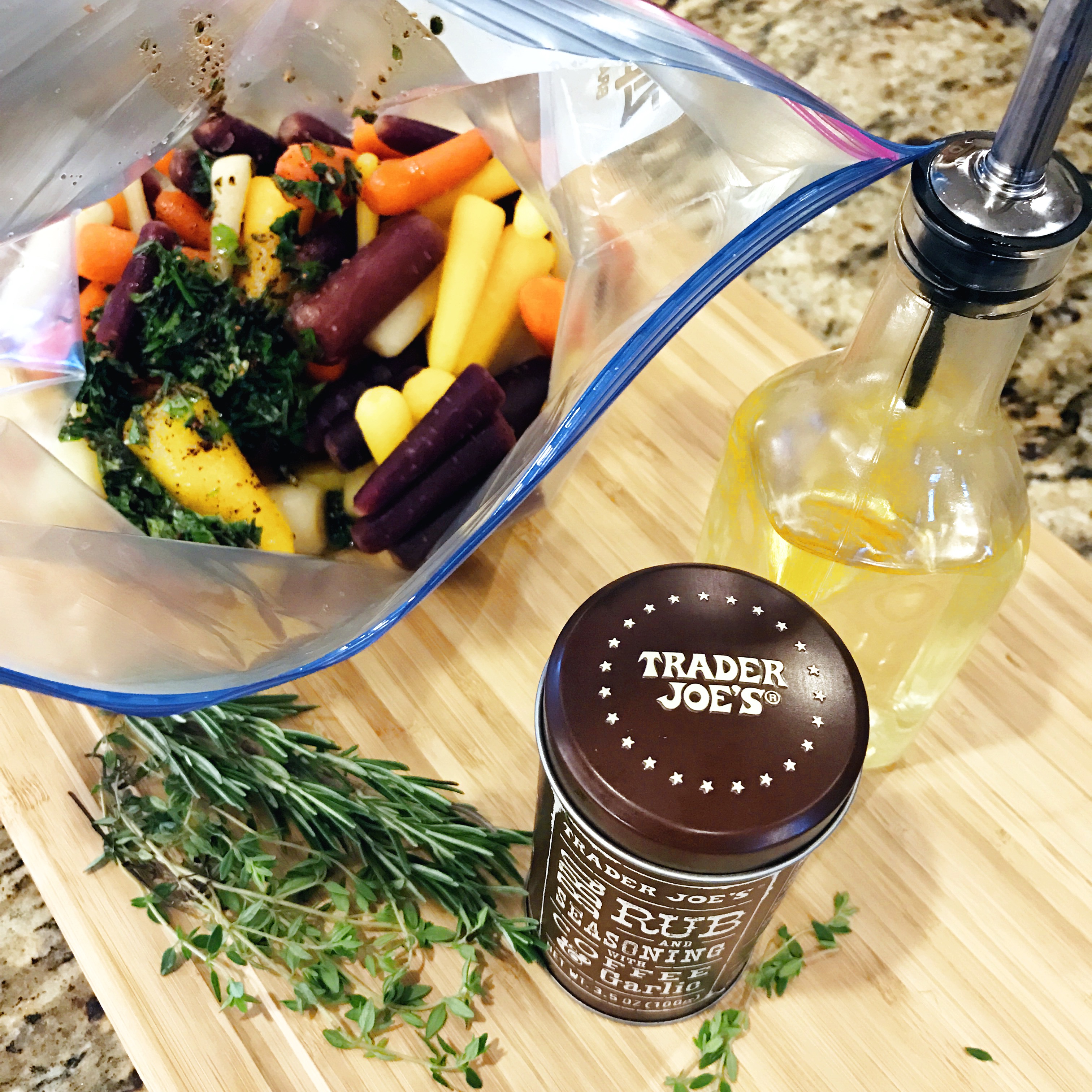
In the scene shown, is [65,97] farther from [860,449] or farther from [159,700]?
[860,449]

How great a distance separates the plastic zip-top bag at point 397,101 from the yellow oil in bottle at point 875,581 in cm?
12

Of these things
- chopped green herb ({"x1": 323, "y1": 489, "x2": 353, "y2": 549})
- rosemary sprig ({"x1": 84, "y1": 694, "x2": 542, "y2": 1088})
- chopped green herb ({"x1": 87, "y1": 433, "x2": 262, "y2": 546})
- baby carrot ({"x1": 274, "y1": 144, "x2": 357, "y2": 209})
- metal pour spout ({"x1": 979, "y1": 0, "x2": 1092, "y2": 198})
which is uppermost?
metal pour spout ({"x1": 979, "y1": 0, "x2": 1092, "y2": 198})

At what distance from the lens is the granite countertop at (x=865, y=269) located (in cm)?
65

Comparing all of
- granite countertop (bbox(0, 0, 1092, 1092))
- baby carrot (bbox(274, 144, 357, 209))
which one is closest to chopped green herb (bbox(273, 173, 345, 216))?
baby carrot (bbox(274, 144, 357, 209))

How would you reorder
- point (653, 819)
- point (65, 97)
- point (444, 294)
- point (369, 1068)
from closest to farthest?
point (653, 819) → point (369, 1068) → point (65, 97) → point (444, 294)

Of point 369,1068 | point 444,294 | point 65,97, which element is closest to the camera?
point 369,1068

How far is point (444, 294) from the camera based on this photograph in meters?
0.78

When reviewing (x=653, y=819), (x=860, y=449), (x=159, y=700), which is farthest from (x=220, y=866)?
(x=860, y=449)

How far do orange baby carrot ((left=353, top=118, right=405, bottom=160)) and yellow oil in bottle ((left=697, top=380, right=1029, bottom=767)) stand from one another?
37 cm

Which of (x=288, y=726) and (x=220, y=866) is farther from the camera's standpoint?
(x=288, y=726)

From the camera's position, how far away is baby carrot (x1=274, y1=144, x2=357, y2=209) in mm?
777

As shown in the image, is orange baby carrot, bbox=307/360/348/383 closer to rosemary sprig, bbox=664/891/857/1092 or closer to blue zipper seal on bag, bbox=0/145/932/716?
blue zipper seal on bag, bbox=0/145/932/716

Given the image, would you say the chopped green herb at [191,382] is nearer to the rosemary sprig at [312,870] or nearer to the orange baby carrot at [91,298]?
the orange baby carrot at [91,298]

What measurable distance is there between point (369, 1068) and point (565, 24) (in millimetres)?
557
